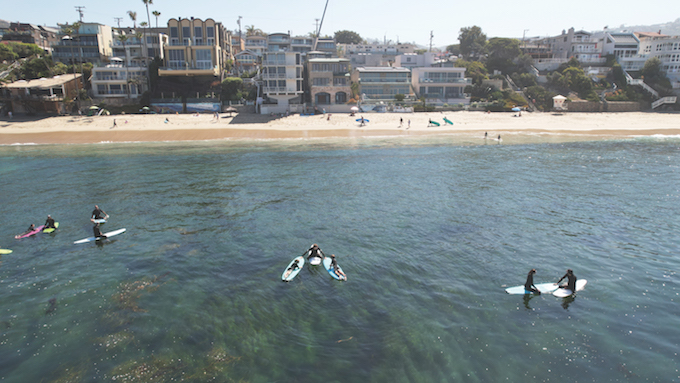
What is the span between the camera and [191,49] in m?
81.6

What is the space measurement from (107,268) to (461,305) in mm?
18504

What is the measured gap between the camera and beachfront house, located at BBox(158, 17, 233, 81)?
80700 millimetres

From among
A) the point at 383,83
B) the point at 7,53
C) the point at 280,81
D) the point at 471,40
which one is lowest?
the point at 280,81

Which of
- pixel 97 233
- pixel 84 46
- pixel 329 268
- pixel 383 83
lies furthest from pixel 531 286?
pixel 84 46

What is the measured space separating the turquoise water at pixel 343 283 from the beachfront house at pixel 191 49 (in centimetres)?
4539

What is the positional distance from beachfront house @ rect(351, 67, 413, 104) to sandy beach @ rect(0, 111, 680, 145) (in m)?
12.1

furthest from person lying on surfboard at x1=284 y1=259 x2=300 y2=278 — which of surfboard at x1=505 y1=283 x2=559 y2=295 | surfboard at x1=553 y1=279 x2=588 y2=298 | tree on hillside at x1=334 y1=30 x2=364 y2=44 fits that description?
tree on hillside at x1=334 y1=30 x2=364 y2=44

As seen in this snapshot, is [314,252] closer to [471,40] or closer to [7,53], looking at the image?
[7,53]

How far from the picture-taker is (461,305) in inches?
Result: 700

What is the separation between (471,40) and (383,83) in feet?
198

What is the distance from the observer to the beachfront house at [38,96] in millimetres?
69500

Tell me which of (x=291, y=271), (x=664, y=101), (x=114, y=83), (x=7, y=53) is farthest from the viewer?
(x=664, y=101)

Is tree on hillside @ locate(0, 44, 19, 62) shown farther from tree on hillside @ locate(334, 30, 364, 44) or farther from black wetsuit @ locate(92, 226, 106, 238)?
tree on hillside @ locate(334, 30, 364, 44)

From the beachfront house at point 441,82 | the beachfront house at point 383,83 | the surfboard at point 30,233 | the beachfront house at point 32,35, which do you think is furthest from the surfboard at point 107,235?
the beachfront house at point 32,35
